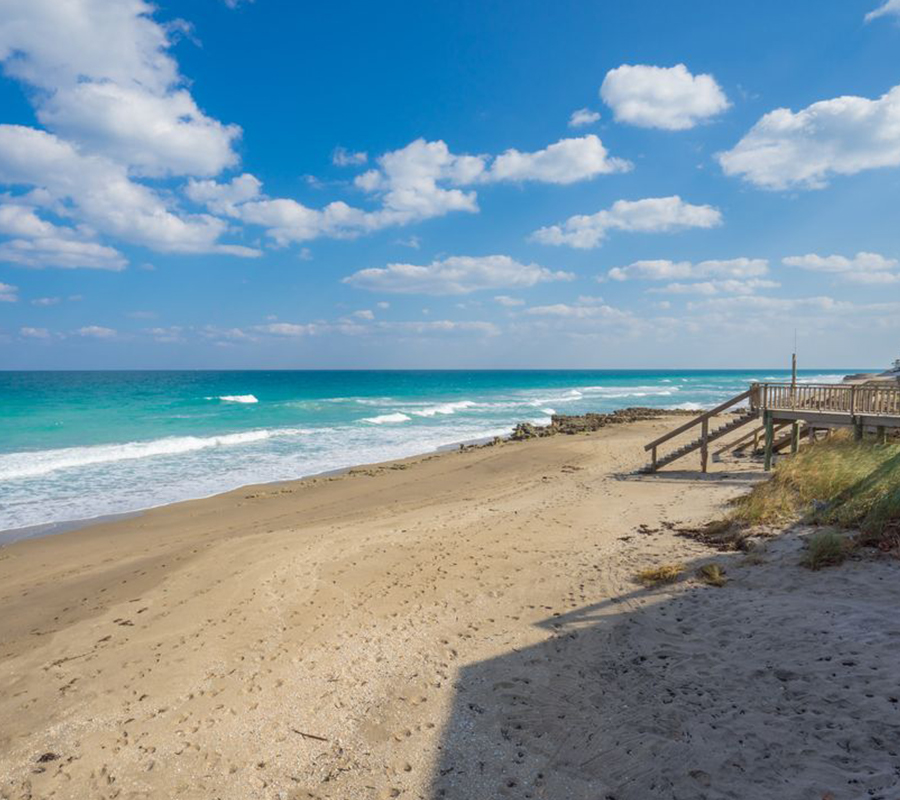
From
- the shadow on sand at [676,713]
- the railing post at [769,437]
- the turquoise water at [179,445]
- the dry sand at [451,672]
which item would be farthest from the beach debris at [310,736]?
the railing post at [769,437]

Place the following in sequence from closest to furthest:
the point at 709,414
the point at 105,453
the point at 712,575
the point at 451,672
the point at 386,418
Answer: the point at 451,672, the point at 712,575, the point at 709,414, the point at 105,453, the point at 386,418

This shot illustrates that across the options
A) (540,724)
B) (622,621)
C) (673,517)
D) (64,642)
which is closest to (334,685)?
(540,724)

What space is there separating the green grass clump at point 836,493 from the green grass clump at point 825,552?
539mm

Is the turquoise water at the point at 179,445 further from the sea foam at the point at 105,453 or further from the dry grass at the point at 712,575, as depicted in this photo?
the dry grass at the point at 712,575

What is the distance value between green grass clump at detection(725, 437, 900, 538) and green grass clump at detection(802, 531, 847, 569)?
539 millimetres

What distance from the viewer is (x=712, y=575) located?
7.61m

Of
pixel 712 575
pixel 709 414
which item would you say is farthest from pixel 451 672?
pixel 709 414

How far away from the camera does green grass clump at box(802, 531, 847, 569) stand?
7.32 meters

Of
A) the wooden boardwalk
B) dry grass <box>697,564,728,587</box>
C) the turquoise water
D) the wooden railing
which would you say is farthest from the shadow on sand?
the turquoise water

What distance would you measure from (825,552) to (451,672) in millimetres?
5351

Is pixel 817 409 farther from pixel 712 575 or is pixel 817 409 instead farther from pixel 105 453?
pixel 105 453

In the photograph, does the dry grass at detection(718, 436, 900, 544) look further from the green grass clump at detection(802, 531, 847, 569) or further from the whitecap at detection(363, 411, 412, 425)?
the whitecap at detection(363, 411, 412, 425)

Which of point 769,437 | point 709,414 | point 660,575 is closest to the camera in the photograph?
point 660,575

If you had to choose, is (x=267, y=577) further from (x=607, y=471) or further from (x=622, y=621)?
(x=607, y=471)
